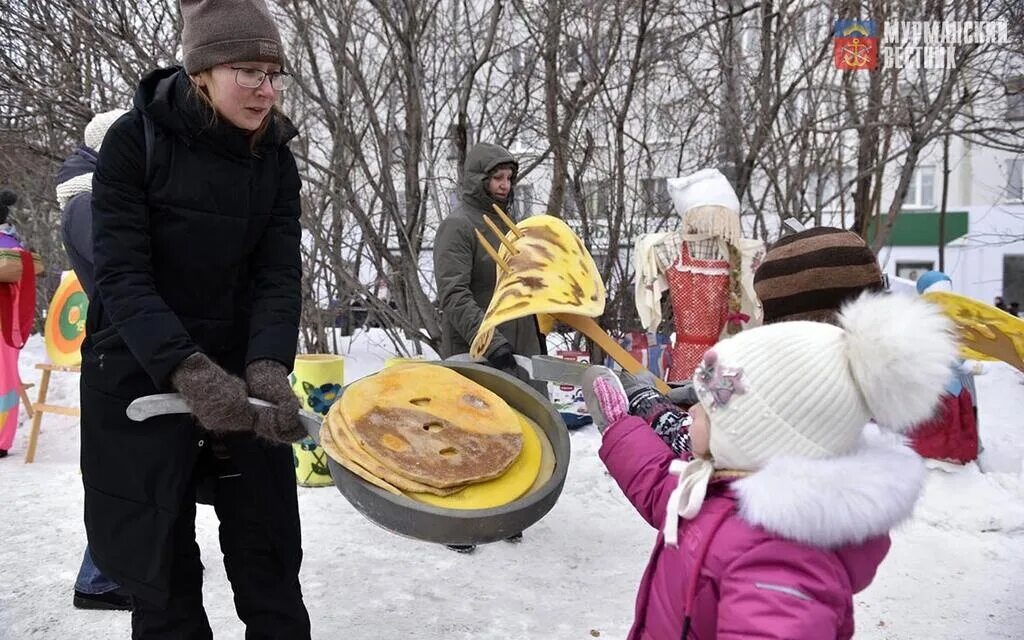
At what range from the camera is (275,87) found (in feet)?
6.83

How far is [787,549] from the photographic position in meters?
1.43

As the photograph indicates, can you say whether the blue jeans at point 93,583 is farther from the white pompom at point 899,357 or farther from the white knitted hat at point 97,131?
the white pompom at point 899,357

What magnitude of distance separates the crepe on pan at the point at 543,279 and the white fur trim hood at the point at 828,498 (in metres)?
0.95

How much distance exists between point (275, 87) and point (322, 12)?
13.8ft

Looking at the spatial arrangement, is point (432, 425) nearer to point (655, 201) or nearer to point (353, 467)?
point (353, 467)

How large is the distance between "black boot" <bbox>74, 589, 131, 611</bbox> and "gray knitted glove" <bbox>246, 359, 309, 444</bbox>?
1686 millimetres

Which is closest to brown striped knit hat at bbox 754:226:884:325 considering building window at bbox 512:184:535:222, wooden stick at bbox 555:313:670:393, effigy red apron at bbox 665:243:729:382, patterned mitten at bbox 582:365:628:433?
wooden stick at bbox 555:313:670:393

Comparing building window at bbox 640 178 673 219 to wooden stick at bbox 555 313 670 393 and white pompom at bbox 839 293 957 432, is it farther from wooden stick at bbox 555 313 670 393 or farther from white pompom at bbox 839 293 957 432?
white pompom at bbox 839 293 957 432

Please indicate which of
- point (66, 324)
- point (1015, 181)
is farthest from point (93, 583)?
point (1015, 181)

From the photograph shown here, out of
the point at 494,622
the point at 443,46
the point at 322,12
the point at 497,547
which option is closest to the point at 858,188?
the point at 443,46

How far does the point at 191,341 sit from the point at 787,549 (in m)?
1.38

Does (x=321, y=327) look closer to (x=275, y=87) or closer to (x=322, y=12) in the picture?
(x=322, y=12)

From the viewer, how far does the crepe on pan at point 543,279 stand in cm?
Answer: 233

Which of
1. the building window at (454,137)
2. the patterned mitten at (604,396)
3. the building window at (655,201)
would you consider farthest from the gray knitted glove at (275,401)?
the building window at (655,201)
